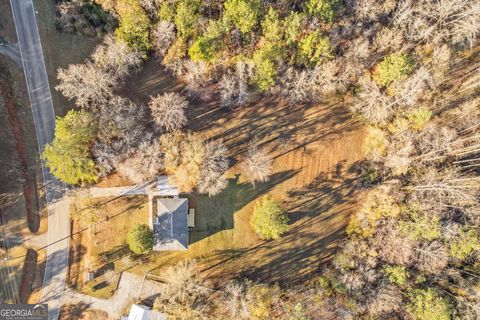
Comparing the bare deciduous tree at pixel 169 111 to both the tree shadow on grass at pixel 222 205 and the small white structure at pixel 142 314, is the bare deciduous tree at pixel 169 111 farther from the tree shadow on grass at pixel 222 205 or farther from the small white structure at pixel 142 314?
the small white structure at pixel 142 314

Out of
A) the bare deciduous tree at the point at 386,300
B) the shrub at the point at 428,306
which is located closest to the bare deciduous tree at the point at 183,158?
the bare deciduous tree at the point at 386,300

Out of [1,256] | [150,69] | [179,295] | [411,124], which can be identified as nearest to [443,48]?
[411,124]

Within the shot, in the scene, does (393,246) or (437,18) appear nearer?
(393,246)

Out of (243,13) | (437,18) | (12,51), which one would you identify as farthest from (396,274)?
(12,51)

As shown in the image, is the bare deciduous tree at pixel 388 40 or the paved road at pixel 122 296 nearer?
the paved road at pixel 122 296

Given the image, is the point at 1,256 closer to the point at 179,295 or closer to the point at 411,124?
the point at 179,295

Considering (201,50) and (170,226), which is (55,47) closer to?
(201,50)
